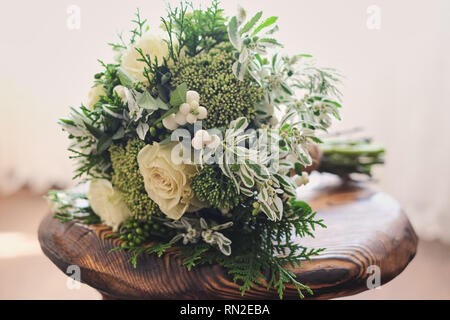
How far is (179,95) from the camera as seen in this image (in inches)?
23.7

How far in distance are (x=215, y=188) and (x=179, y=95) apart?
0.55 feet

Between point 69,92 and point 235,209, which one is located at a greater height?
point 69,92

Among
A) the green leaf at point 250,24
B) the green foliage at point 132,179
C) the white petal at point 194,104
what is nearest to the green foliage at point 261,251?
the green foliage at point 132,179

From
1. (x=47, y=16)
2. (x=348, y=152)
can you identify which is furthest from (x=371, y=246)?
(x=47, y=16)

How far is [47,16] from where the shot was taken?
2035 millimetres

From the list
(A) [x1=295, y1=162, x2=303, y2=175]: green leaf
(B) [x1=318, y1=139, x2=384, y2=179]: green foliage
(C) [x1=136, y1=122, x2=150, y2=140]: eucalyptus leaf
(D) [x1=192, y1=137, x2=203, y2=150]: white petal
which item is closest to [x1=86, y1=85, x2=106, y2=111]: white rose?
(C) [x1=136, y1=122, x2=150, y2=140]: eucalyptus leaf

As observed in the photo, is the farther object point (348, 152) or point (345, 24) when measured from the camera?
point (345, 24)

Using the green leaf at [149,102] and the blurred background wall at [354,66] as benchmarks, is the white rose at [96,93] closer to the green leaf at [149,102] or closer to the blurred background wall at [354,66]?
the green leaf at [149,102]

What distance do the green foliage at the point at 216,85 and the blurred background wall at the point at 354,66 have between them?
1025mm

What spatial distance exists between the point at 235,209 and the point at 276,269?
5.3 inches

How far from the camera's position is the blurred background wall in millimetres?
1763

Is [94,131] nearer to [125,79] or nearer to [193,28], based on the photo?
[125,79]

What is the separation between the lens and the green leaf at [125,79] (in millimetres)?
638
